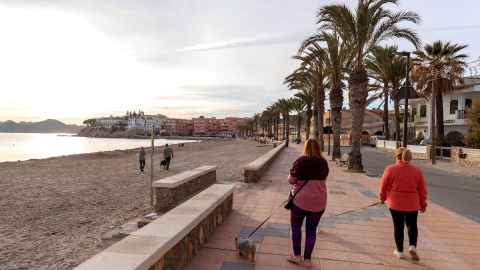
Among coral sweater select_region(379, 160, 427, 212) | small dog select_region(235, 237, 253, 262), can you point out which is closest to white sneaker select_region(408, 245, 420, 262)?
coral sweater select_region(379, 160, 427, 212)

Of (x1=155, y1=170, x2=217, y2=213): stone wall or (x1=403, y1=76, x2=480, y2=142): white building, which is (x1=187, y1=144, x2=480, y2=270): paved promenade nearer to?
(x1=155, y1=170, x2=217, y2=213): stone wall

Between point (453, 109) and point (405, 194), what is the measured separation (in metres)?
34.3

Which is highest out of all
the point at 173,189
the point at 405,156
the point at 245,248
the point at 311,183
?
the point at 405,156

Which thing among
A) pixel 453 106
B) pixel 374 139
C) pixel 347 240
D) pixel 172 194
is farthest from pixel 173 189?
pixel 374 139

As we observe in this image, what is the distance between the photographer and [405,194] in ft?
12.8

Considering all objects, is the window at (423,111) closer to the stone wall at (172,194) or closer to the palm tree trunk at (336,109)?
the palm tree trunk at (336,109)

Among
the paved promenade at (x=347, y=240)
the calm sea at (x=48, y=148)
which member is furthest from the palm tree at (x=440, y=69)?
the calm sea at (x=48, y=148)

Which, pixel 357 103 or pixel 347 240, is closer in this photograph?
pixel 347 240

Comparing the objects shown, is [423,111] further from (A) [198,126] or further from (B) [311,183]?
(A) [198,126]

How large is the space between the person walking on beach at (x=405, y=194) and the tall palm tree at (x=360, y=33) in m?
10.1

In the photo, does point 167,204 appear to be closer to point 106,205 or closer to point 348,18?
point 106,205

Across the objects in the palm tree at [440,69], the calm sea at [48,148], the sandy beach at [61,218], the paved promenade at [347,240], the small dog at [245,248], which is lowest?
the calm sea at [48,148]

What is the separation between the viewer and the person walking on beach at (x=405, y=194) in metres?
3.88

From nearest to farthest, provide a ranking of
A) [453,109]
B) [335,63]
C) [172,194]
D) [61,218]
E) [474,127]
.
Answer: [172,194] → [61,218] → [335,63] → [474,127] → [453,109]
